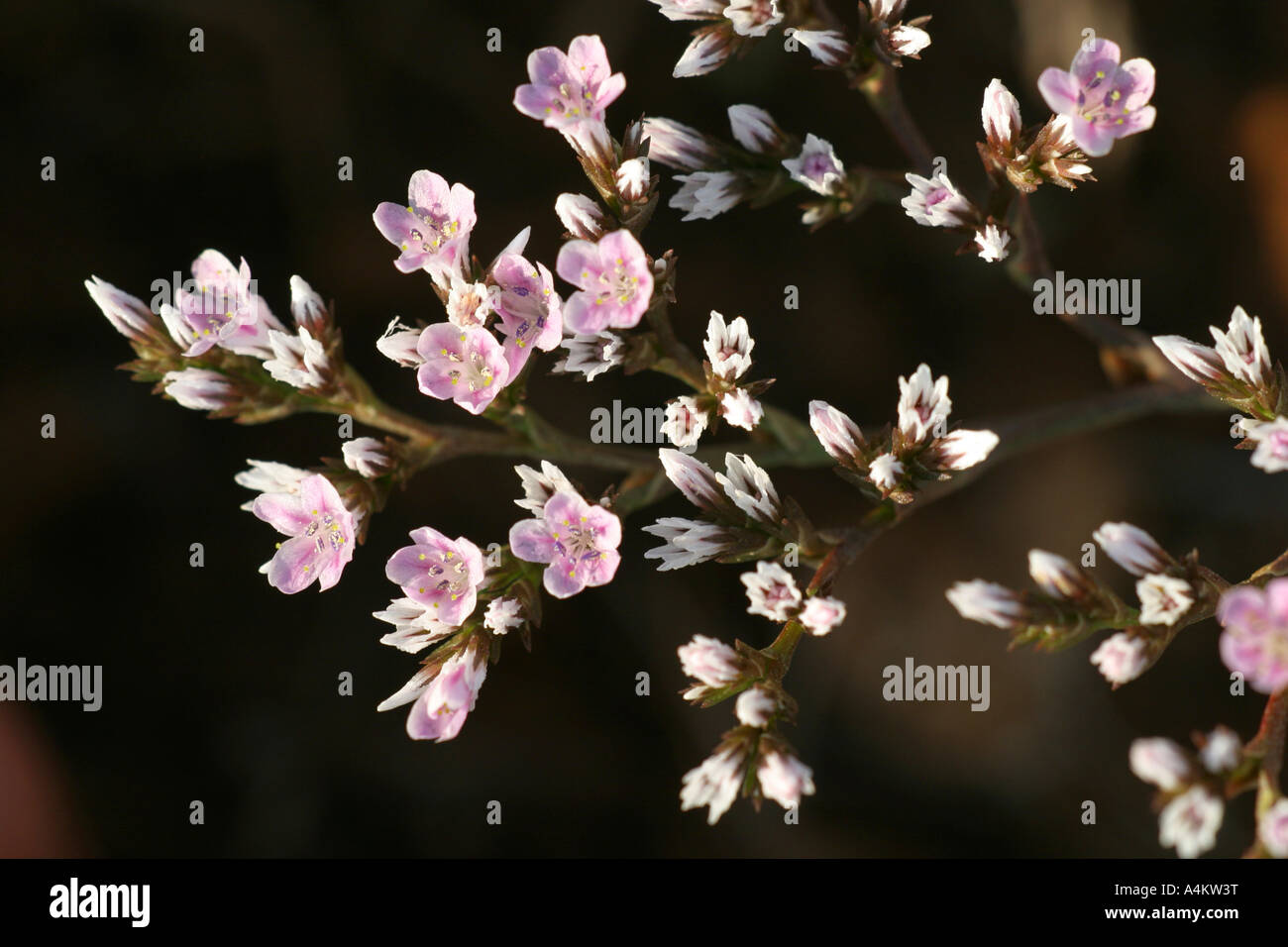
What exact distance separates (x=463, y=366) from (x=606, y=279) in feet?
1.25

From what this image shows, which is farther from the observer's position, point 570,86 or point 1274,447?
point 570,86

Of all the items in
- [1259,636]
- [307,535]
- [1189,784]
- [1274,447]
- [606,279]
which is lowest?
[1189,784]

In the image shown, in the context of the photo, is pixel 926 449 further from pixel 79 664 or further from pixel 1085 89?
pixel 79 664

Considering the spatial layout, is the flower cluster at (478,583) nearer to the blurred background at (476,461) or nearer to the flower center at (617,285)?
the flower center at (617,285)

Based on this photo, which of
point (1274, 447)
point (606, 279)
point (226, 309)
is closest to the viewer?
point (1274, 447)

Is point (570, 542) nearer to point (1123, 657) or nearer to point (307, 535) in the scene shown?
point (307, 535)

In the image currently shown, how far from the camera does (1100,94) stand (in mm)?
2414

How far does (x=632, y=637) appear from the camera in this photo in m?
3.94

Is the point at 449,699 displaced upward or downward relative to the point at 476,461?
downward

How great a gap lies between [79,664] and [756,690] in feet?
9.10

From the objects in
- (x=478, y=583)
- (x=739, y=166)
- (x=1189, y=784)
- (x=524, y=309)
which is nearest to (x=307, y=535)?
(x=478, y=583)

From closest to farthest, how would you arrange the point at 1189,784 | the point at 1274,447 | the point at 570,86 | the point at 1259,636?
the point at 1259,636, the point at 1189,784, the point at 1274,447, the point at 570,86

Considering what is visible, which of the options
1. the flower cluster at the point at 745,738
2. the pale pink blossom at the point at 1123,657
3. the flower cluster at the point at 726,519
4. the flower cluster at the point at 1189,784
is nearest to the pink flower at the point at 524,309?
the flower cluster at the point at 726,519

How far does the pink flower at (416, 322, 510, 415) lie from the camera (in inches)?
93.4
